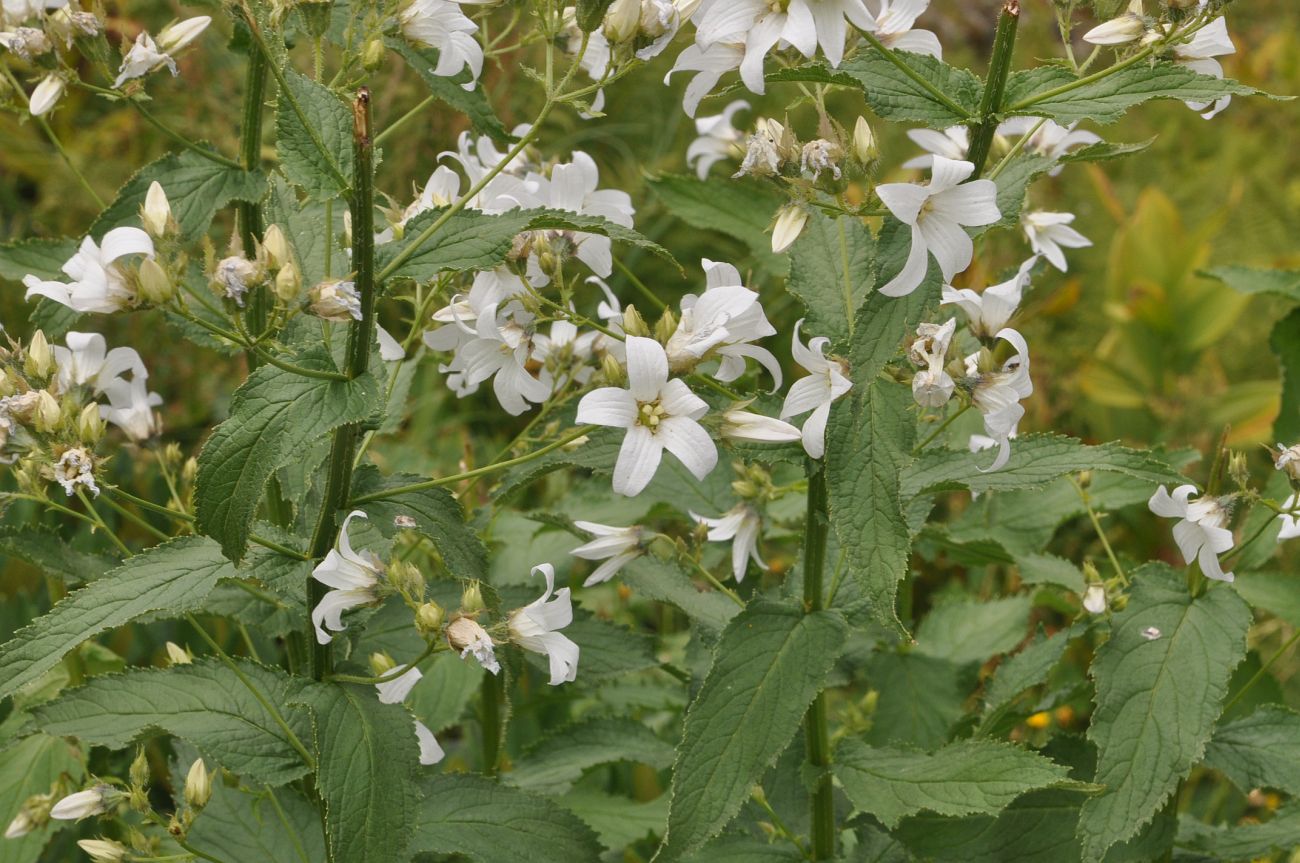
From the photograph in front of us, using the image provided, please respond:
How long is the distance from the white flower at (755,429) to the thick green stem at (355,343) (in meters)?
0.44

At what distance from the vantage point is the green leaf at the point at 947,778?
168 centimetres

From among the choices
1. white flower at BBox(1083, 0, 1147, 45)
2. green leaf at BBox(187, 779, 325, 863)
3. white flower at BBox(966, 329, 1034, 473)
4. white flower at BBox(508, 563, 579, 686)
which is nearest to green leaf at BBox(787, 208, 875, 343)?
white flower at BBox(966, 329, 1034, 473)

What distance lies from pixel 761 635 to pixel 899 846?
1.50 feet

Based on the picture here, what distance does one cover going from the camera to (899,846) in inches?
76.2

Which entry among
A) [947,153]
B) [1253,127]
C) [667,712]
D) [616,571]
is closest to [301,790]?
[616,571]

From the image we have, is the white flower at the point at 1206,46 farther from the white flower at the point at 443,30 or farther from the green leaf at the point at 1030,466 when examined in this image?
the white flower at the point at 443,30

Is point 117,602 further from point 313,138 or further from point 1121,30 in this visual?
point 1121,30

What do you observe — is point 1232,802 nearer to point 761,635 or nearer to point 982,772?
point 982,772

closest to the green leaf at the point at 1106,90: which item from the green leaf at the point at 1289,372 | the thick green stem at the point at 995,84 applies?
the thick green stem at the point at 995,84

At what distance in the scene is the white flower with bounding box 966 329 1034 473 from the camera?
61.9 inches

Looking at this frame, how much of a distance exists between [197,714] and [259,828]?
314 mm

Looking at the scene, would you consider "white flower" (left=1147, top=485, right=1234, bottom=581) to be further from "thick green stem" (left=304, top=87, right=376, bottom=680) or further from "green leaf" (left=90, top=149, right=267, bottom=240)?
"green leaf" (left=90, top=149, right=267, bottom=240)

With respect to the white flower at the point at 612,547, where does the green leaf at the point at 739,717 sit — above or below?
below

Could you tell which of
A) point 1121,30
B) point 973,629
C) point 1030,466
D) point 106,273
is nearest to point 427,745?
point 106,273
